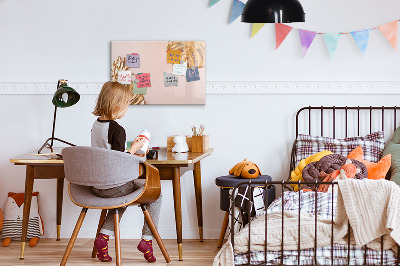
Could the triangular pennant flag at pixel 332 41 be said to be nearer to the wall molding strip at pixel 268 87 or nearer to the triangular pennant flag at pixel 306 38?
the triangular pennant flag at pixel 306 38

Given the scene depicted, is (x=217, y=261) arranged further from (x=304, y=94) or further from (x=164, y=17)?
(x=164, y=17)

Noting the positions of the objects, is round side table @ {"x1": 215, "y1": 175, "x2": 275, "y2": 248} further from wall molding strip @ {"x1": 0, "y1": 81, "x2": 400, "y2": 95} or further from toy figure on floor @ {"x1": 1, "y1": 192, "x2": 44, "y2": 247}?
toy figure on floor @ {"x1": 1, "y1": 192, "x2": 44, "y2": 247}

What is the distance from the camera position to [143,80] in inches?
172

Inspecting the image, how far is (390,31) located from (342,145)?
88 cm

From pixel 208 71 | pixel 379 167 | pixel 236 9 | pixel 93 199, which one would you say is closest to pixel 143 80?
pixel 208 71

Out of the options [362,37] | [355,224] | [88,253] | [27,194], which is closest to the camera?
[355,224]

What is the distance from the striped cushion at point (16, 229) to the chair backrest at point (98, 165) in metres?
1.14

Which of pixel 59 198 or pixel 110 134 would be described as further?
pixel 59 198

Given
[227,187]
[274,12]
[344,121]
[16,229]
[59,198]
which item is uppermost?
[274,12]

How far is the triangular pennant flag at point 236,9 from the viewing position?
14.1 ft

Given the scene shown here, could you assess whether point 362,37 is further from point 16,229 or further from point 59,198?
point 16,229

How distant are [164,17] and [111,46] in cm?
43

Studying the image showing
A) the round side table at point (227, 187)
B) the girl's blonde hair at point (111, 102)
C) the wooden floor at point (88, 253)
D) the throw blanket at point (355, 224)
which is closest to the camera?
the throw blanket at point (355, 224)

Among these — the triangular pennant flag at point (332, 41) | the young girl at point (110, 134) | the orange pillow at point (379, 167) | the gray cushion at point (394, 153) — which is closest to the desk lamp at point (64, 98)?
the young girl at point (110, 134)
